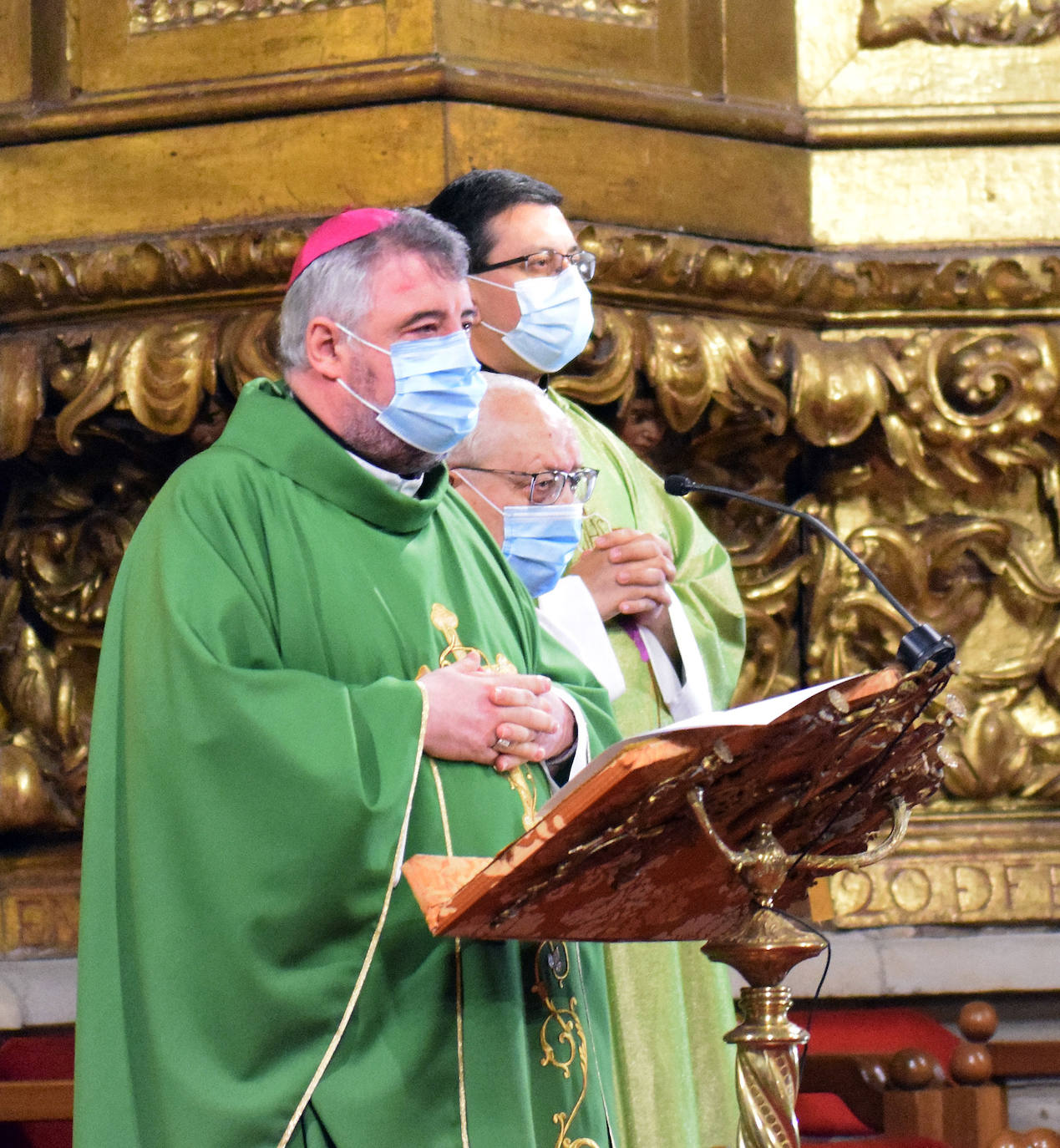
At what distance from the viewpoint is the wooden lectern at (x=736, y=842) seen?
1985mm

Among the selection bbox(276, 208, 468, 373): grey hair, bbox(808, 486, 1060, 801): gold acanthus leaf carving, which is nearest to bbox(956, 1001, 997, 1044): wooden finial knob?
bbox(808, 486, 1060, 801): gold acanthus leaf carving

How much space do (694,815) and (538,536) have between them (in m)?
1.15

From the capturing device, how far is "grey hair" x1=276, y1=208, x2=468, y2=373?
8.80 feet

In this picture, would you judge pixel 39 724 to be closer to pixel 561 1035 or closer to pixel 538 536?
pixel 538 536

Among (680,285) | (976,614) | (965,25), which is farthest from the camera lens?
(965,25)

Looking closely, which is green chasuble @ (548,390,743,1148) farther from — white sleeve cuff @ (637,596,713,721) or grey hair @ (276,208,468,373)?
grey hair @ (276,208,468,373)

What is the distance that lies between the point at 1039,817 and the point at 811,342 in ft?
3.71

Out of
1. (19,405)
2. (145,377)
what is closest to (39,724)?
(19,405)

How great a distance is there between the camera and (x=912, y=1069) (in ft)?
11.8

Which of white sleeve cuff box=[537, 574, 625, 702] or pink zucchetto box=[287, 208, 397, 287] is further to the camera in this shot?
white sleeve cuff box=[537, 574, 625, 702]

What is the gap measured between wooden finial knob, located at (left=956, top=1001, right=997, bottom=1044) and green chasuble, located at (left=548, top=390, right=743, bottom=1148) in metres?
0.44

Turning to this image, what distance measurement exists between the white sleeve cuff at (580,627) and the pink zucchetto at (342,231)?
2.59ft

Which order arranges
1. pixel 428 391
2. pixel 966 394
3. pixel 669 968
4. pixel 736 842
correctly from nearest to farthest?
1. pixel 736 842
2. pixel 428 391
3. pixel 669 968
4. pixel 966 394

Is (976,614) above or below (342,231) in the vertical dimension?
below
